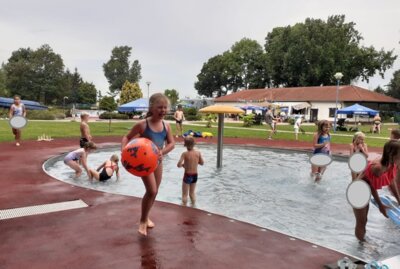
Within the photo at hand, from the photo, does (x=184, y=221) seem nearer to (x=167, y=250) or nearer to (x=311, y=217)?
(x=167, y=250)

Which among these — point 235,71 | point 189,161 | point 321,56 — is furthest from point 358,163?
point 235,71

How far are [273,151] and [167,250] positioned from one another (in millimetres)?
13912

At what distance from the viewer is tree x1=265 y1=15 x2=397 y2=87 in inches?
2510

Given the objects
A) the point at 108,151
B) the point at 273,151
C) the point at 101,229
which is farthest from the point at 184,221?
the point at 273,151

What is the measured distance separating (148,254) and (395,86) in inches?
3190

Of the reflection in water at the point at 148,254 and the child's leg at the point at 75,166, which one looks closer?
the reflection in water at the point at 148,254

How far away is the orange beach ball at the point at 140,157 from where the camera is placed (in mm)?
4777

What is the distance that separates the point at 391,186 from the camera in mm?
5965

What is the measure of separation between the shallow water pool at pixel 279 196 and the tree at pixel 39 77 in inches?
3352

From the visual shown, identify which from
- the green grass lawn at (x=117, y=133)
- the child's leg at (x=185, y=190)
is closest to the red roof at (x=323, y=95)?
the green grass lawn at (x=117, y=133)

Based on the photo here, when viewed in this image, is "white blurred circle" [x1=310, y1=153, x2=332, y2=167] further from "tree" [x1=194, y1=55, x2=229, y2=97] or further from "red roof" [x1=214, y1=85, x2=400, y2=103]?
"tree" [x1=194, y1=55, x2=229, y2=97]

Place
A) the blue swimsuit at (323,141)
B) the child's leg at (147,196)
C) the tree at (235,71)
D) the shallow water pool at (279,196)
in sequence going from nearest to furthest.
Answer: the child's leg at (147,196) < the shallow water pool at (279,196) < the blue swimsuit at (323,141) < the tree at (235,71)

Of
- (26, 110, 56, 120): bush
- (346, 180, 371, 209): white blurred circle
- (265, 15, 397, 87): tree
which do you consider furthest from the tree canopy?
(346, 180, 371, 209): white blurred circle

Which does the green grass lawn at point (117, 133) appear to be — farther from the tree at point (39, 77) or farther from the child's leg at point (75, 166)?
the tree at point (39, 77)
